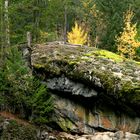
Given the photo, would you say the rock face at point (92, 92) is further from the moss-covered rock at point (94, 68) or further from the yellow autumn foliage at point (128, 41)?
the yellow autumn foliage at point (128, 41)

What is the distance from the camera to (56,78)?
2133cm

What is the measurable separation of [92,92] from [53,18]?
14.1 meters

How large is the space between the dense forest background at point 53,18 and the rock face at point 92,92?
4.67 metres

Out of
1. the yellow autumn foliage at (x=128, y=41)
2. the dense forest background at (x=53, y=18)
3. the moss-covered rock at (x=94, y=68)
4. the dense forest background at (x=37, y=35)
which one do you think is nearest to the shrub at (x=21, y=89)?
the dense forest background at (x=37, y=35)

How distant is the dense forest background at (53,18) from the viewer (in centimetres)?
2612

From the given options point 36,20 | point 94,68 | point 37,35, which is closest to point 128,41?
point 37,35

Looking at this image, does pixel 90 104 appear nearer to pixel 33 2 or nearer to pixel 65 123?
pixel 65 123

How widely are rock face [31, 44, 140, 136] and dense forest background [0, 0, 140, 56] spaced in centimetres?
467

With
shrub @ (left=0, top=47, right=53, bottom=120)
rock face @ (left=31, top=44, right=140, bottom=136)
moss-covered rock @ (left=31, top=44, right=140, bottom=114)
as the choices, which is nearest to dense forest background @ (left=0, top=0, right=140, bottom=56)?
shrub @ (left=0, top=47, right=53, bottom=120)

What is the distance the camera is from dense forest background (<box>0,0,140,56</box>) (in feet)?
85.7

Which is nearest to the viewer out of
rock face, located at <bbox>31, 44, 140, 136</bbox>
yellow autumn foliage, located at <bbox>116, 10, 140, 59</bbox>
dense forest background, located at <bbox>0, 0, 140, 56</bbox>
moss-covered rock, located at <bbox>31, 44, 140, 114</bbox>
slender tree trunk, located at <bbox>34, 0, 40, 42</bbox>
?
moss-covered rock, located at <bbox>31, 44, 140, 114</bbox>

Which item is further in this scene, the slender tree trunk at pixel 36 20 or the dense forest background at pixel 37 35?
the slender tree trunk at pixel 36 20

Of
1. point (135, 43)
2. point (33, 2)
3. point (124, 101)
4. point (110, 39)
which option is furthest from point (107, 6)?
point (124, 101)

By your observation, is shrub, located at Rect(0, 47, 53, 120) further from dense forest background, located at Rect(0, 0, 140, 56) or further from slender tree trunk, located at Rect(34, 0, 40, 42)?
slender tree trunk, located at Rect(34, 0, 40, 42)
